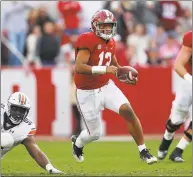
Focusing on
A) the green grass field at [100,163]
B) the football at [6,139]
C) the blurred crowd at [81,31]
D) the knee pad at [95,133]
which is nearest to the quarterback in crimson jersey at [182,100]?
the green grass field at [100,163]

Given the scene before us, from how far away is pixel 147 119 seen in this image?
1428cm

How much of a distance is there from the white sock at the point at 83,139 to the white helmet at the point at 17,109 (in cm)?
115

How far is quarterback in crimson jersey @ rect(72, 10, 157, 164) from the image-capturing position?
345 inches

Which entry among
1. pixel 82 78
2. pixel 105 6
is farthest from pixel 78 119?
pixel 82 78

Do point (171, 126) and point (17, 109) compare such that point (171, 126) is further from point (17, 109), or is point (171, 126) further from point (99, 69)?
point (17, 109)

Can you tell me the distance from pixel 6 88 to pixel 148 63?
277 cm

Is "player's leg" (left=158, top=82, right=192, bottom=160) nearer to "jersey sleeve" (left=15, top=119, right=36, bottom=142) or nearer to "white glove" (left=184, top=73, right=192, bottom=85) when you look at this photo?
"white glove" (left=184, top=73, right=192, bottom=85)

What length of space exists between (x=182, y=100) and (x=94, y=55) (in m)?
1.46

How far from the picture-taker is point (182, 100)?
384 inches

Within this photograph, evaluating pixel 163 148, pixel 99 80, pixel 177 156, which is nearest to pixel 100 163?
pixel 163 148

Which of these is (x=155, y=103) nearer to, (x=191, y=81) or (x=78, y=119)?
(x=78, y=119)

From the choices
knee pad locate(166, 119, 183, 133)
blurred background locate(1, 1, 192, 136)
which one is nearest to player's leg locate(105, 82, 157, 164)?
knee pad locate(166, 119, 183, 133)

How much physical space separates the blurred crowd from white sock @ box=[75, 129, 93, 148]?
473 cm

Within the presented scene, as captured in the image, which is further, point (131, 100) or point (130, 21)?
point (130, 21)
